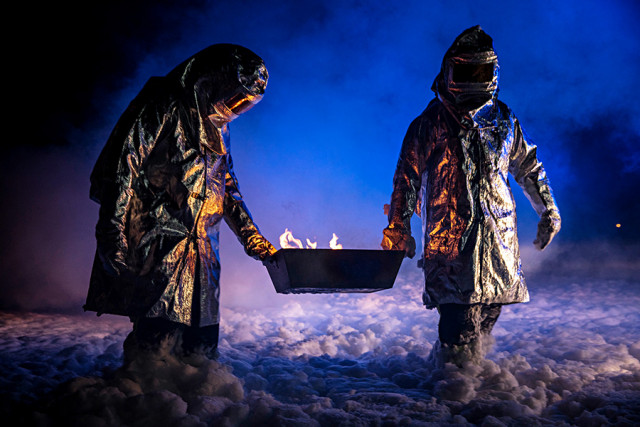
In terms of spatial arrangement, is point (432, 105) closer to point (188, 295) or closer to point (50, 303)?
point (188, 295)

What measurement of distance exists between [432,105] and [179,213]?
1.88 m

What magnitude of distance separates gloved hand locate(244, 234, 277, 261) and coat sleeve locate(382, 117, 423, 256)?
84 cm

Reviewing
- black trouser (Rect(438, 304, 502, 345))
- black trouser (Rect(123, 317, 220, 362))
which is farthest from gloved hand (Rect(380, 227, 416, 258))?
black trouser (Rect(123, 317, 220, 362))

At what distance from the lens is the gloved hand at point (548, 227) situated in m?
2.98

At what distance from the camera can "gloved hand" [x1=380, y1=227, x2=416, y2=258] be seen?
2.95 metres

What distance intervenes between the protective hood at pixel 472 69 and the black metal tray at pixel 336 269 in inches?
43.3

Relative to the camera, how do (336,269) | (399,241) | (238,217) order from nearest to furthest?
(336,269), (238,217), (399,241)

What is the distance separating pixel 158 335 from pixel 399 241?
1628 mm

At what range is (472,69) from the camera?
2676 mm

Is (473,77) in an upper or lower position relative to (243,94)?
upper

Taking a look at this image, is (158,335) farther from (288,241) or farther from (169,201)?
(288,241)

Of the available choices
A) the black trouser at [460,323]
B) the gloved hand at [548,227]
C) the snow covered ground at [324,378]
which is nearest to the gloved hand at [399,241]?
the black trouser at [460,323]

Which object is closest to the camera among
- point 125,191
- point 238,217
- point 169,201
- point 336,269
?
point 125,191

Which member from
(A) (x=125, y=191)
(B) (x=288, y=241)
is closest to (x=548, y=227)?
(B) (x=288, y=241)
